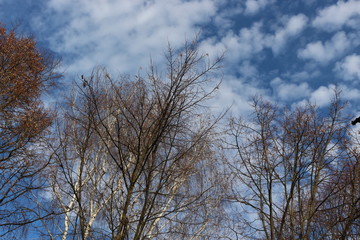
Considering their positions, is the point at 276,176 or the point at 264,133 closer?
the point at 276,176

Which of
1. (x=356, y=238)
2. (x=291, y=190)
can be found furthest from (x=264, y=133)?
(x=356, y=238)

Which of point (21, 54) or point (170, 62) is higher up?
point (21, 54)

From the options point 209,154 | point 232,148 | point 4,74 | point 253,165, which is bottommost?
point 253,165

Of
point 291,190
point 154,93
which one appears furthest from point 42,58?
point 291,190

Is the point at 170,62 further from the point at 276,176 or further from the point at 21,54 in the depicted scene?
the point at 21,54

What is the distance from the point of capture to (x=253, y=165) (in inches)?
Result: 266

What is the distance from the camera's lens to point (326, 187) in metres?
6.69

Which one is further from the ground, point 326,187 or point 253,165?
point 253,165

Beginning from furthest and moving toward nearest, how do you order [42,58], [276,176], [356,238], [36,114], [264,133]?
[42,58] → [36,114] → [356,238] → [264,133] → [276,176]

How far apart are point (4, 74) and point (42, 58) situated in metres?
1.99

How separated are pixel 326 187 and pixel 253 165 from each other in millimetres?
1563

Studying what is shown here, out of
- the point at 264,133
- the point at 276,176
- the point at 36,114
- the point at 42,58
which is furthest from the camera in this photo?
the point at 42,58

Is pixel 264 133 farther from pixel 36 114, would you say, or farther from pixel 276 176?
pixel 36 114

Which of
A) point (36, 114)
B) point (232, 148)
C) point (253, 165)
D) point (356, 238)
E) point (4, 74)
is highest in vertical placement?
point (4, 74)
